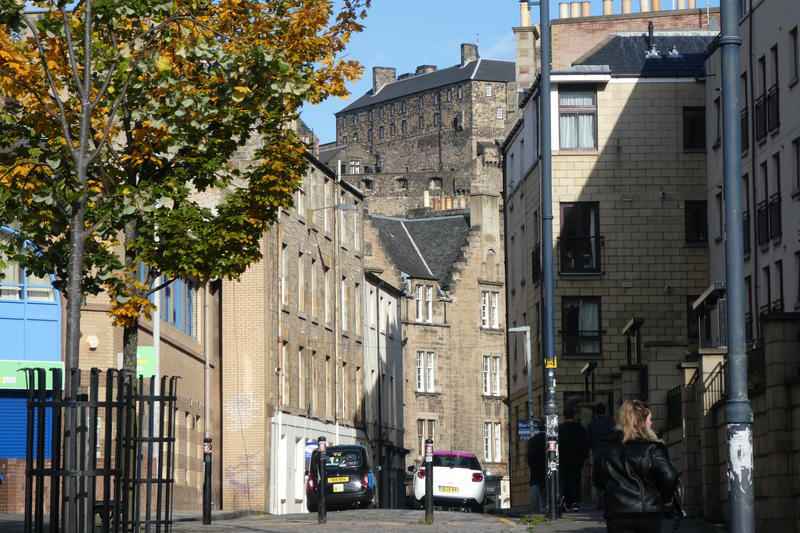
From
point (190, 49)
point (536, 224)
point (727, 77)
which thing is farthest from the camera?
point (536, 224)

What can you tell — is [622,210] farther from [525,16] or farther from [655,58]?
[525,16]

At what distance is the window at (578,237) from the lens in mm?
47438

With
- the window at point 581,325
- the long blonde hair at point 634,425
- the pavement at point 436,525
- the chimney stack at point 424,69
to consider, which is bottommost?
the pavement at point 436,525

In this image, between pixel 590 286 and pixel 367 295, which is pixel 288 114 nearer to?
pixel 590 286

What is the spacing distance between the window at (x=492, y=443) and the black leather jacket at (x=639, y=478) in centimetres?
7870

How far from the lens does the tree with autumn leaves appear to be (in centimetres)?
1570

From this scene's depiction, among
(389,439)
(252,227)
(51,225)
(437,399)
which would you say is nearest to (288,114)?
(252,227)

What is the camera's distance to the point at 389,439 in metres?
73.5

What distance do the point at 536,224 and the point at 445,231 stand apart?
45878 millimetres

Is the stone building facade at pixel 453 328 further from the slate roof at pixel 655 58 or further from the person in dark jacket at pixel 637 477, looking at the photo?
the person in dark jacket at pixel 637 477

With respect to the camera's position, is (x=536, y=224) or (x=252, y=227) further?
(x=536, y=224)

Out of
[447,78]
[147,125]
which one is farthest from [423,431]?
[447,78]

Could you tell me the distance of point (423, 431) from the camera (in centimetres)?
8656

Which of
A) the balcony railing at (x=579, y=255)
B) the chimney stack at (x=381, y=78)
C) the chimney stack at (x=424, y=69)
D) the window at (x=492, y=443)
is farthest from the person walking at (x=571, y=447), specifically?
the chimney stack at (x=381, y=78)
